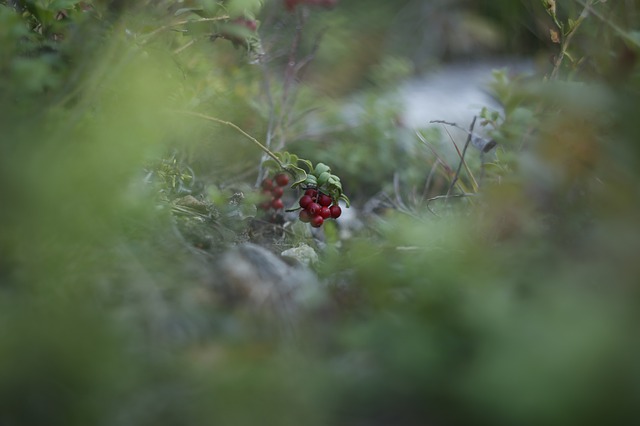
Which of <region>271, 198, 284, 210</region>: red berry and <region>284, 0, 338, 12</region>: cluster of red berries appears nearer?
<region>271, 198, 284, 210</region>: red berry

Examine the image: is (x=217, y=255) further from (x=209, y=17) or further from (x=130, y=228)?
(x=209, y=17)

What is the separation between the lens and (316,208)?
146 cm

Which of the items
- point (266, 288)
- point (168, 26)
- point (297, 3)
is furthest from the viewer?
point (297, 3)

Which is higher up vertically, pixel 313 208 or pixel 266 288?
pixel 313 208

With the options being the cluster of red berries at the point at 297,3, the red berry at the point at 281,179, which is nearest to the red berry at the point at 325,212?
the red berry at the point at 281,179

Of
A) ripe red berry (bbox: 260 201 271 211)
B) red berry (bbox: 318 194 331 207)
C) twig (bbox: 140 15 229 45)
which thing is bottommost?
red berry (bbox: 318 194 331 207)

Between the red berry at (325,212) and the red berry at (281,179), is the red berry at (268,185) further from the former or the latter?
the red berry at (325,212)

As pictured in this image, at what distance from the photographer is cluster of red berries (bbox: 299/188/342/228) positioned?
1461mm

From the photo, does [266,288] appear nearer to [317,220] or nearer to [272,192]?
[317,220]

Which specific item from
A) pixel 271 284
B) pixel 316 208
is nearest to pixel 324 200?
pixel 316 208

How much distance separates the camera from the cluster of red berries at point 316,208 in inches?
57.5

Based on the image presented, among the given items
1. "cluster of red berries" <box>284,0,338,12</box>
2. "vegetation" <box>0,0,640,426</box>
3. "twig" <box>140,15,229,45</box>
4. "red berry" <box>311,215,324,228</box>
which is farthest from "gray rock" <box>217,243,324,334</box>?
"cluster of red berries" <box>284,0,338,12</box>

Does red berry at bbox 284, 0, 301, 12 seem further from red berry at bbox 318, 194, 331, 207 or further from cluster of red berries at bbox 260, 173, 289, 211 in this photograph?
red berry at bbox 318, 194, 331, 207

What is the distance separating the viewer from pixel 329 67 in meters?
3.81
